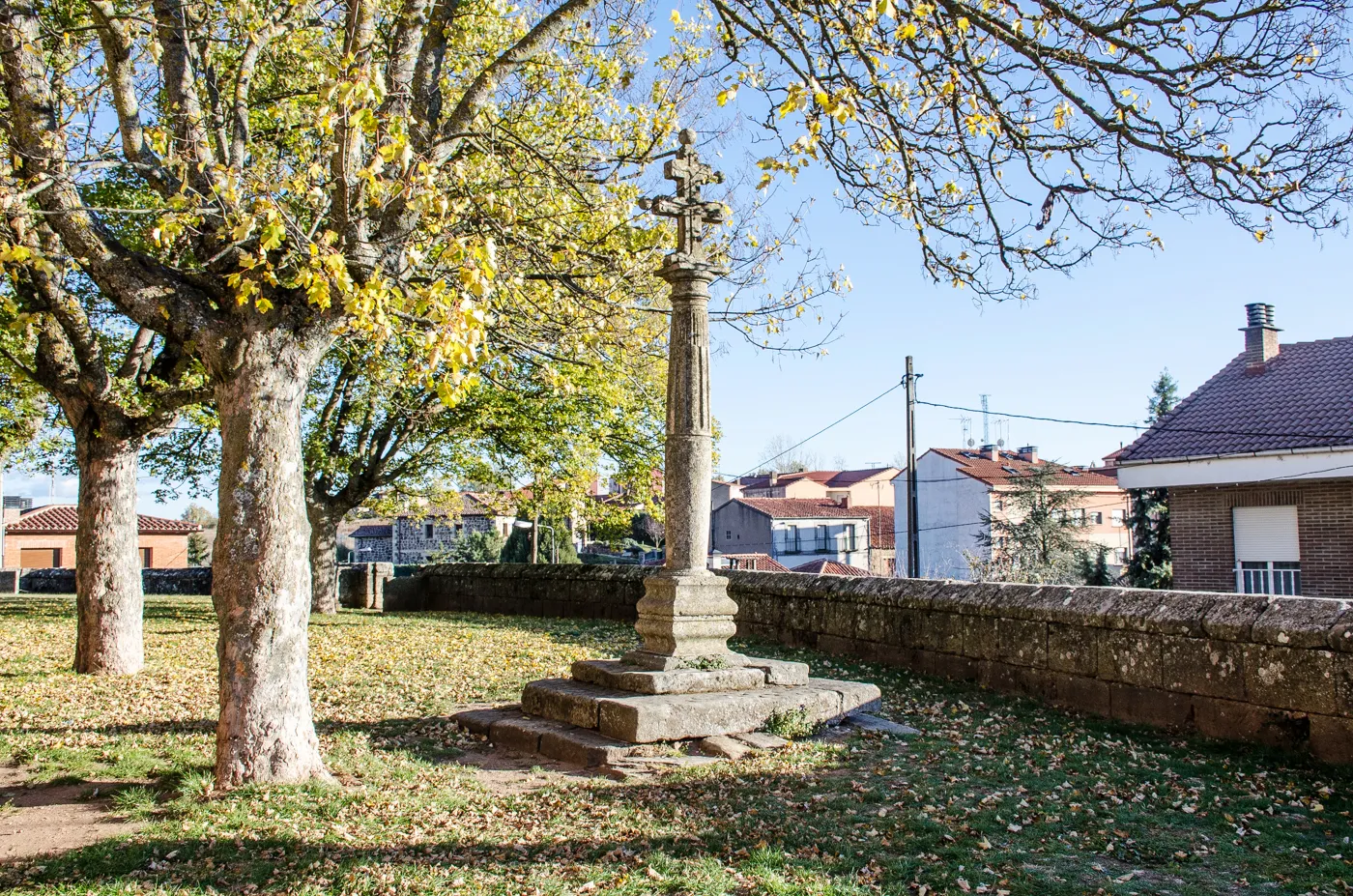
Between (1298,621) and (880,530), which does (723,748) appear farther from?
(880,530)

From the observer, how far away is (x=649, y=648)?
7.30m

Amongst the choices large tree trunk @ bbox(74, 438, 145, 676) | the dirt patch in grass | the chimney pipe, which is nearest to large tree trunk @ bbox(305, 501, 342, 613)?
large tree trunk @ bbox(74, 438, 145, 676)

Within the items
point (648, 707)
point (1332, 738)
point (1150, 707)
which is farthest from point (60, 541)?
point (1332, 738)

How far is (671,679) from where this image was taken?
6.84 metres

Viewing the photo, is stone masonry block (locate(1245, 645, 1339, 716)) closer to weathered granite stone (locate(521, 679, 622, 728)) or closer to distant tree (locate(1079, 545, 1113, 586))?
weathered granite stone (locate(521, 679, 622, 728))

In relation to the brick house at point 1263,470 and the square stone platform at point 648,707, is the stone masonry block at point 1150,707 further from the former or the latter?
the brick house at point 1263,470

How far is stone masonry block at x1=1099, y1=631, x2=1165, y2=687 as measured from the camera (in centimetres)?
725

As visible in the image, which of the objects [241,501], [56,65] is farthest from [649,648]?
[56,65]

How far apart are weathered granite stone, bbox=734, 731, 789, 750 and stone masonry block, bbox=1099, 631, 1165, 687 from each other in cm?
287

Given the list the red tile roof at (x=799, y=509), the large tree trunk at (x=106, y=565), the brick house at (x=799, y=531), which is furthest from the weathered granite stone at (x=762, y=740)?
the red tile roof at (x=799, y=509)

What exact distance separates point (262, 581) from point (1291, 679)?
6.39 meters

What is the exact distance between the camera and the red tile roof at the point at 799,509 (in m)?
49.3

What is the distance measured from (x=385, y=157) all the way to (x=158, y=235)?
1468 mm

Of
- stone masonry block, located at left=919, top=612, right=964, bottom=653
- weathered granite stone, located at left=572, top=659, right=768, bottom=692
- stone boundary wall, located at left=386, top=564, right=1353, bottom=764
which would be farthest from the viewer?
stone masonry block, located at left=919, top=612, right=964, bottom=653
